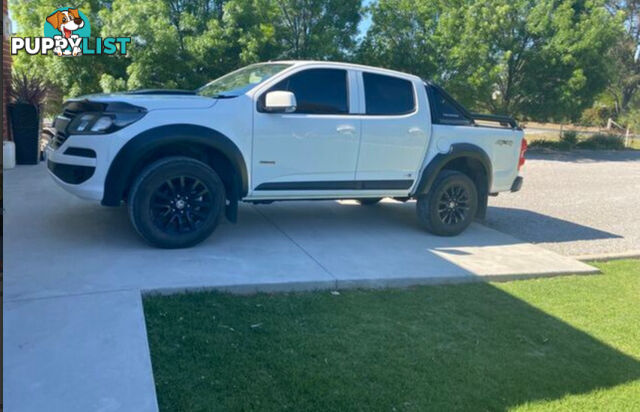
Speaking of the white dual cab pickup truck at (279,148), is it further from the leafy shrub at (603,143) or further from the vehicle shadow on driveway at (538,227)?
the leafy shrub at (603,143)

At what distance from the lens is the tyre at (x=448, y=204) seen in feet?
23.0

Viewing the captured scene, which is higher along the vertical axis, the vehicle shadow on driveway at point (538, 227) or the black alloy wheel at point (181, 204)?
the black alloy wheel at point (181, 204)

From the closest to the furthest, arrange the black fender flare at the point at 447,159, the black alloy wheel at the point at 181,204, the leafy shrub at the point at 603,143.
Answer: the black alloy wheel at the point at 181,204 → the black fender flare at the point at 447,159 → the leafy shrub at the point at 603,143

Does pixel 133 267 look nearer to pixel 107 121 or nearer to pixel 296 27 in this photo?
pixel 107 121

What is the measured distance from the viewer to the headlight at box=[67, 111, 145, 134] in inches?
205

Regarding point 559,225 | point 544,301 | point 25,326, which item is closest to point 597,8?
point 559,225

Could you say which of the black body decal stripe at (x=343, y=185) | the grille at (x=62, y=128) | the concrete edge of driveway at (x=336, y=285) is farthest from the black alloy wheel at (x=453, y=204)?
the grille at (x=62, y=128)

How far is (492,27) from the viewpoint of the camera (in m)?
17.9

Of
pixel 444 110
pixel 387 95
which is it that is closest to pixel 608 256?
pixel 444 110

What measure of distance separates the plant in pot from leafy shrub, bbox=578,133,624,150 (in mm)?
19519

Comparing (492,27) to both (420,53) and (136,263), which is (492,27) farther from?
(136,263)

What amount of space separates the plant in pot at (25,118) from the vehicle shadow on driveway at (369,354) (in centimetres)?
727

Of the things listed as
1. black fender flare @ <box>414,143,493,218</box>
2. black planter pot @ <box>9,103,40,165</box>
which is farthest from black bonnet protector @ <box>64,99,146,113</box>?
black planter pot @ <box>9,103,40,165</box>

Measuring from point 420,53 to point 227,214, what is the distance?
13.4 meters
